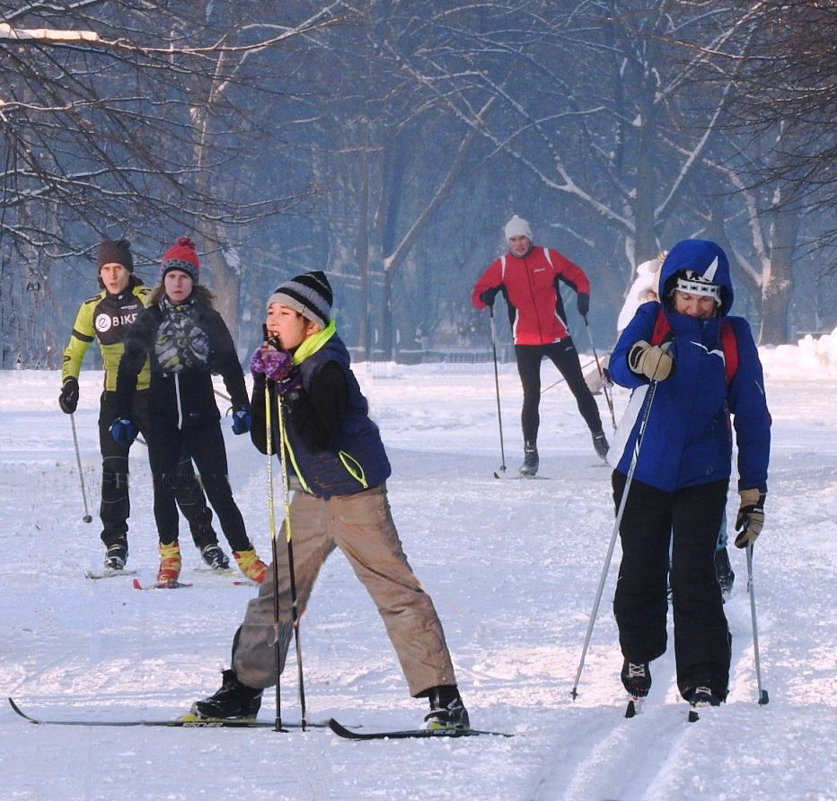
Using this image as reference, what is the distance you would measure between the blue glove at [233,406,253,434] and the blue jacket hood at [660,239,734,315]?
7.88 feet

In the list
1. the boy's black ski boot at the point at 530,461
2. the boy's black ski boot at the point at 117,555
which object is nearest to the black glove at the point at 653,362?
the boy's black ski boot at the point at 117,555

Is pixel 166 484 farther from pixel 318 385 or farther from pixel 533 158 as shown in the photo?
pixel 533 158

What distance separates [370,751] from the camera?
5039mm

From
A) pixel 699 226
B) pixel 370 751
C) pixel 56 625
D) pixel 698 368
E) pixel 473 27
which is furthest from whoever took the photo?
pixel 699 226

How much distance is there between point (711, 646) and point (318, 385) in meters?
1.71

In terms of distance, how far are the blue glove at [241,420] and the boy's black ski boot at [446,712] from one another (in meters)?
2.34

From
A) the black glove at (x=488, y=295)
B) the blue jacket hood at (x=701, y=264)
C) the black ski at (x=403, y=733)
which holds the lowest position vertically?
the black ski at (x=403, y=733)

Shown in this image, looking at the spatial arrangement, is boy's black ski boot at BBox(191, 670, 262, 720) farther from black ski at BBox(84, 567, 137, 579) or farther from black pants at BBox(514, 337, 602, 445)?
black pants at BBox(514, 337, 602, 445)

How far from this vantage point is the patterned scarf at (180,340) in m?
8.78

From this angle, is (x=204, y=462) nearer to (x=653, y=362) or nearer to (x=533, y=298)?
(x=653, y=362)

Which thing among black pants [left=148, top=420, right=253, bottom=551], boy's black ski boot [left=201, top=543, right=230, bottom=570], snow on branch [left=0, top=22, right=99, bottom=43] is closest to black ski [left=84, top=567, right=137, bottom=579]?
boy's black ski boot [left=201, top=543, right=230, bottom=570]

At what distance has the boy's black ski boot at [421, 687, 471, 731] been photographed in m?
5.43

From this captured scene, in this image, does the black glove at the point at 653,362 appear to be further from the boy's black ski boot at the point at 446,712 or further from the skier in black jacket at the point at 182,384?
the skier in black jacket at the point at 182,384

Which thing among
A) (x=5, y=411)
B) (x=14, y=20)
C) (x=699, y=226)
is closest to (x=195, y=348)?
(x=14, y=20)
